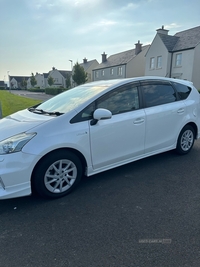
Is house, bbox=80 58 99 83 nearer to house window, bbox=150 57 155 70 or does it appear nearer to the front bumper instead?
house window, bbox=150 57 155 70

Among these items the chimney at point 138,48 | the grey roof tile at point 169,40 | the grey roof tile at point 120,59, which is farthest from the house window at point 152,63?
the chimney at point 138,48

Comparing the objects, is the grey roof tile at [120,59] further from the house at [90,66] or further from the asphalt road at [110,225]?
the asphalt road at [110,225]

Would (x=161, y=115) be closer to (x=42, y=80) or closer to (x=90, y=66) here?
(x=90, y=66)

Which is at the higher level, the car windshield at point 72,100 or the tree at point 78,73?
the tree at point 78,73

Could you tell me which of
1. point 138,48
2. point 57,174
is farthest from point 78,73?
point 57,174

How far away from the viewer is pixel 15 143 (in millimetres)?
2629

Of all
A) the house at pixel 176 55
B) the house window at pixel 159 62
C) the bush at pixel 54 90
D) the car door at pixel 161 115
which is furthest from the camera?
the bush at pixel 54 90

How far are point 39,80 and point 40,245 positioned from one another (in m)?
91.2

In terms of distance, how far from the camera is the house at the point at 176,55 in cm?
2316

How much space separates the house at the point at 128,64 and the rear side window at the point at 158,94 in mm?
31875

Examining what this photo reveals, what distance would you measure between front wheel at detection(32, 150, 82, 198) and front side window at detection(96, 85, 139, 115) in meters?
0.99

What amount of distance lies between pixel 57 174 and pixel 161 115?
2.25 m

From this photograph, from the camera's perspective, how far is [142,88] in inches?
149

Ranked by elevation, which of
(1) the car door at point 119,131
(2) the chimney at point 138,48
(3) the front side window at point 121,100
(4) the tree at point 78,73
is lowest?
(1) the car door at point 119,131
